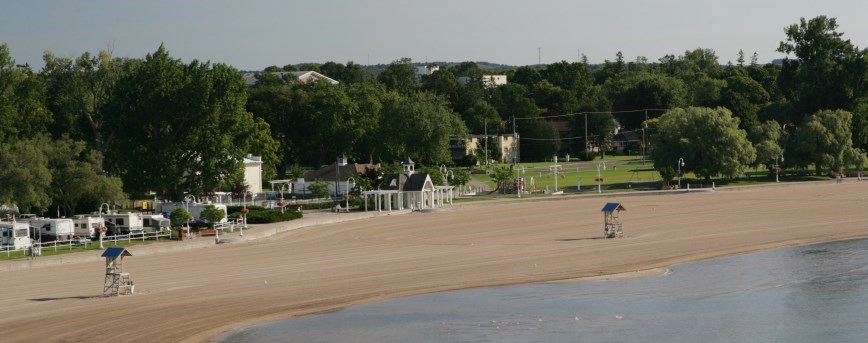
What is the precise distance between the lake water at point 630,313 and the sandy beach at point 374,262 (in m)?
1.68

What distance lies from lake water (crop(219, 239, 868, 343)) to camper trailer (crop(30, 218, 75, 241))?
76.7 ft

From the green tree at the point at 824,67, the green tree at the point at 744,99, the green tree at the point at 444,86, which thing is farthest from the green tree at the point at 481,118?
the green tree at the point at 824,67

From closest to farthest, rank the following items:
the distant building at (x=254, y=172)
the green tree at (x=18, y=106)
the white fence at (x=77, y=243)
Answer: the white fence at (x=77, y=243), the green tree at (x=18, y=106), the distant building at (x=254, y=172)

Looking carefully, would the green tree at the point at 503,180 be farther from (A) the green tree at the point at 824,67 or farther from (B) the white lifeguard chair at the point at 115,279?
(B) the white lifeguard chair at the point at 115,279

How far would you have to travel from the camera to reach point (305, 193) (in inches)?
3708

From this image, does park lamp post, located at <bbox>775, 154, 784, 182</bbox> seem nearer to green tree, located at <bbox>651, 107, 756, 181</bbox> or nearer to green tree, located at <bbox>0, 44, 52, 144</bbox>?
green tree, located at <bbox>651, 107, 756, 181</bbox>

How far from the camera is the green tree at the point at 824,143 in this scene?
325 feet

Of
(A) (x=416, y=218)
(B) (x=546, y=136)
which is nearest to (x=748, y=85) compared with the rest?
(B) (x=546, y=136)

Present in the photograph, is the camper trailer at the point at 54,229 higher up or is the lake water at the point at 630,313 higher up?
the camper trailer at the point at 54,229

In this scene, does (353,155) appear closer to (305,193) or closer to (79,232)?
(305,193)

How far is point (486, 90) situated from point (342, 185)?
89089 mm

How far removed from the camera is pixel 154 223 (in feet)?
191

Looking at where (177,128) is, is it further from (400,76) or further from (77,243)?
(400,76)

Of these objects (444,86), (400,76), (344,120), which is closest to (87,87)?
(344,120)
